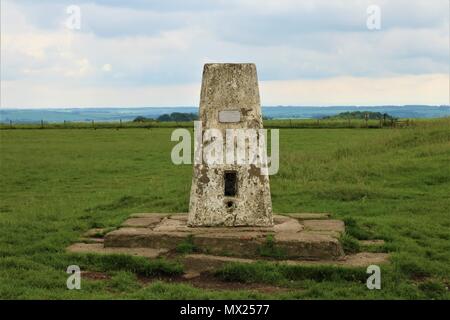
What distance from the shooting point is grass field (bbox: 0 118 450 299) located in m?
8.83

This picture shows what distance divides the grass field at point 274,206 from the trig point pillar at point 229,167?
1.66m

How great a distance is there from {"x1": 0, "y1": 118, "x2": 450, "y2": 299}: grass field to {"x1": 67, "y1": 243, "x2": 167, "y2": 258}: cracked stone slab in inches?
10.3

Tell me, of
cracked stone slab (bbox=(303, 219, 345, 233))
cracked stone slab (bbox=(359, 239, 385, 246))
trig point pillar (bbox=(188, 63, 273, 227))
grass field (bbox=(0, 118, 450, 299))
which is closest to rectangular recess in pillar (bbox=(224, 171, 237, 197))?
trig point pillar (bbox=(188, 63, 273, 227))

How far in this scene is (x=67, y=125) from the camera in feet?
208

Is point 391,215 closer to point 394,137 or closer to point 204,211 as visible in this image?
point 204,211

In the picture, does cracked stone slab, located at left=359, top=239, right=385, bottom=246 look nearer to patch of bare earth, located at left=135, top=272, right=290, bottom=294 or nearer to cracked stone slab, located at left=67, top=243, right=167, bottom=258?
patch of bare earth, located at left=135, top=272, right=290, bottom=294

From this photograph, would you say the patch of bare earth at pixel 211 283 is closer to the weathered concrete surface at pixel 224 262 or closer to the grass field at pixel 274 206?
the grass field at pixel 274 206

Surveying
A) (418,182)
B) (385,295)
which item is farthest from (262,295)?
(418,182)

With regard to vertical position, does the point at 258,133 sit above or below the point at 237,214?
above

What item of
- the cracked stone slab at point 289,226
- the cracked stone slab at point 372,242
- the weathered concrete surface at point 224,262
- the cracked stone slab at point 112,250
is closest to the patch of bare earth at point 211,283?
the weathered concrete surface at point 224,262

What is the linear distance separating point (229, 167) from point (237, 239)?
52.5 inches

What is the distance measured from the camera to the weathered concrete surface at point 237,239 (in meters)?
10.1
